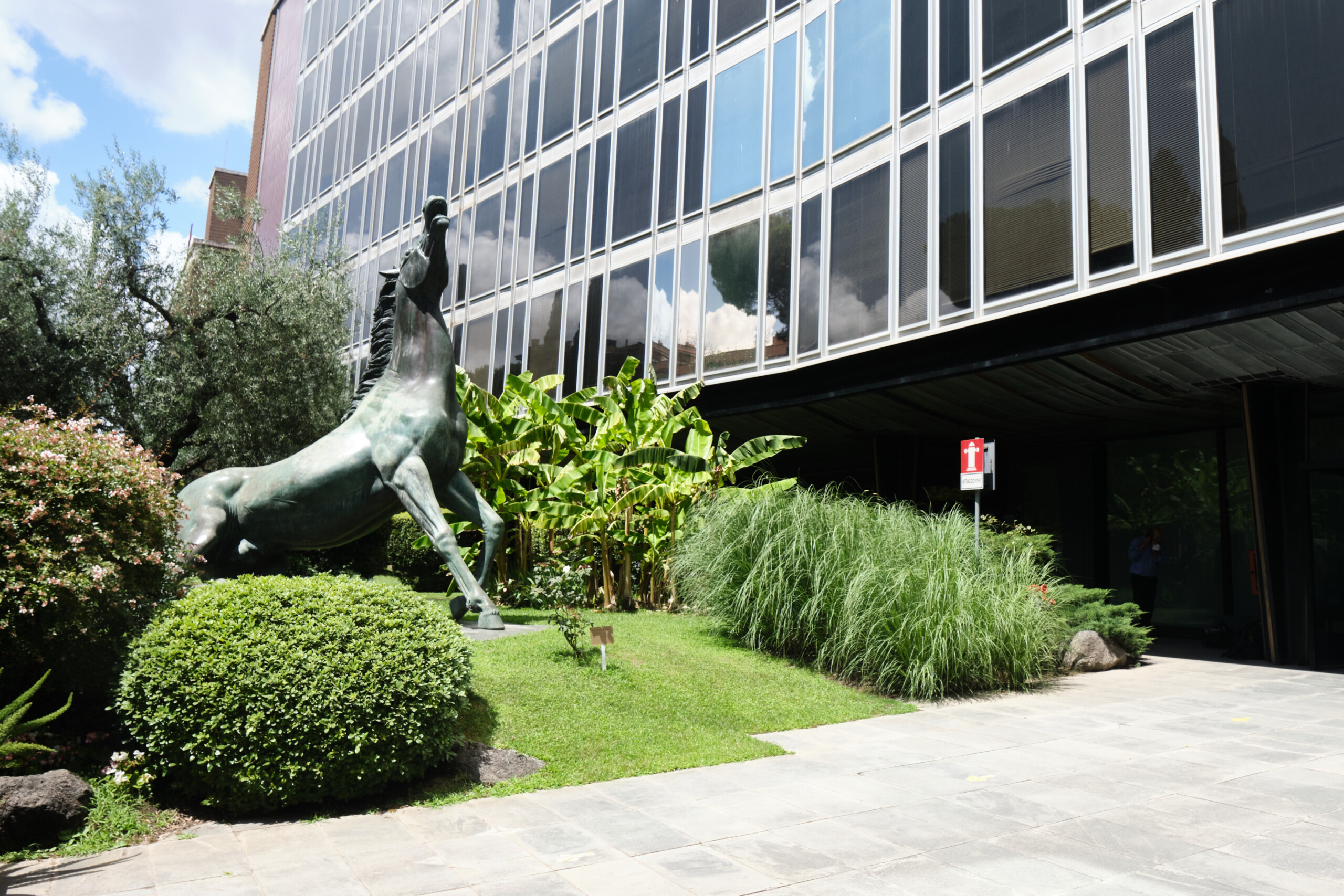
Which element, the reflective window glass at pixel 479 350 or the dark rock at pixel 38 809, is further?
the reflective window glass at pixel 479 350

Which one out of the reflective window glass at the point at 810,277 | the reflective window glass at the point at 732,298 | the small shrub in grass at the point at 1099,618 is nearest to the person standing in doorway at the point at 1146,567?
the small shrub in grass at the point at 1099,618

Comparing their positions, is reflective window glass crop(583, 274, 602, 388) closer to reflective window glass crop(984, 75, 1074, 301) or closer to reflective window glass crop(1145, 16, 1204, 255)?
reflective window glass crop(984, 75, 1074, 301)

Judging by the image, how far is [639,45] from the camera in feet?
64.7

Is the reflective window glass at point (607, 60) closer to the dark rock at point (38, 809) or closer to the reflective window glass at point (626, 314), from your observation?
the reflective window glass at point (626, 314)

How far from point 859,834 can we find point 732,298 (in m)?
13.1

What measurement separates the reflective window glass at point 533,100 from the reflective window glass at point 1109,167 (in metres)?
14.8

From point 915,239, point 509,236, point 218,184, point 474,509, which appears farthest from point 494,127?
point 218,184

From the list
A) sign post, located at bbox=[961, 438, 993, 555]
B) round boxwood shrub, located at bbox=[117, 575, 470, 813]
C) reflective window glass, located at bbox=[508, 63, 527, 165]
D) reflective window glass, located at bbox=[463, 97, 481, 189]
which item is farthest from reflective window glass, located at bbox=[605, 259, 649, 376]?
round boxwood shrub, located at bbox=[117, 575, 470, 813]

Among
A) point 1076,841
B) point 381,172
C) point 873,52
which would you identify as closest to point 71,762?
point 1076,841

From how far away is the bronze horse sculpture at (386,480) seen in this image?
8.02 m

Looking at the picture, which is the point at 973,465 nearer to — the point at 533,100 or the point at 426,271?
the point at 426,271

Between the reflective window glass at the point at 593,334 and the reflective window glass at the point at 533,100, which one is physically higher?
the reflective window glass at the point at 533,100

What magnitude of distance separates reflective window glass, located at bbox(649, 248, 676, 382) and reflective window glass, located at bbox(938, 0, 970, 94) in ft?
21.6

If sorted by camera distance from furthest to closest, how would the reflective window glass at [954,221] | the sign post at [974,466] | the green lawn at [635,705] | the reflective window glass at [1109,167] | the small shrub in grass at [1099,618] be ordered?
the reflective window glass at [954,221] < the small shrub in grass at [1099,618] < the reflective window glass at [1109,167] < the sign post at [974,466] < the green lawn at [635,705]
